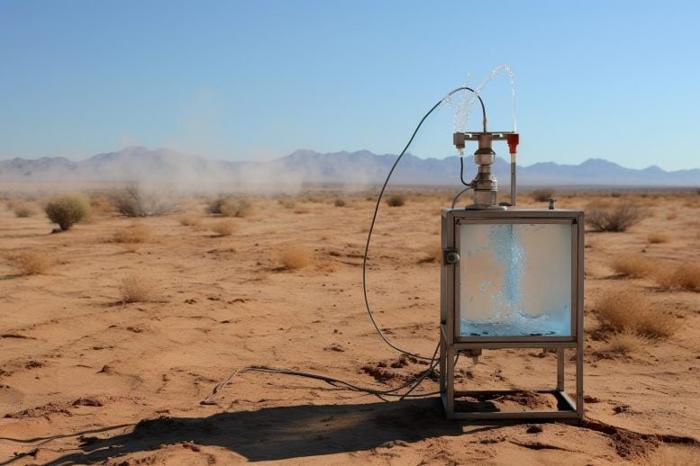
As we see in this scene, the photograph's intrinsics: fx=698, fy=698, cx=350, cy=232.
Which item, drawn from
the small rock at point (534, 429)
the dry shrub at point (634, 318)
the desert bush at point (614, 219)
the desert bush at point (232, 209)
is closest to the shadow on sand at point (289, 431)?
the small rock at point (534, 429)

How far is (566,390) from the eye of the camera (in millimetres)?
5246

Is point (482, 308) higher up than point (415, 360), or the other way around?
point (482, 308)

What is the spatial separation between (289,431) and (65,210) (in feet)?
58.2

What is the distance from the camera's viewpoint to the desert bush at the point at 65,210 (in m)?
20.0

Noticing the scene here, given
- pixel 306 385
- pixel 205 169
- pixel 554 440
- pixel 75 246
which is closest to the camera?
pixel 554 440

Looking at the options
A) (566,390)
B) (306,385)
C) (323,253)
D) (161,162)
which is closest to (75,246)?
(323,253)

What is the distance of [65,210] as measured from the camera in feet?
65.9

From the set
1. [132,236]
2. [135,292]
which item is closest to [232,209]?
[132,236]

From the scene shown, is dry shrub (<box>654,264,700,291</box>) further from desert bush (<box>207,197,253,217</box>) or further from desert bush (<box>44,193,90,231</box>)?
desert bush (<box>207,197,253,217</box>)

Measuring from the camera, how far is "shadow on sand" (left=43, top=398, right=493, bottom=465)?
3955mm

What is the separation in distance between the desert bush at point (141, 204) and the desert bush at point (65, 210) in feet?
17.2

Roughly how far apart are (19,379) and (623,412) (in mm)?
4488

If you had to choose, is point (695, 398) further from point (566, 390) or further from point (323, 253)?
point (323, 253)

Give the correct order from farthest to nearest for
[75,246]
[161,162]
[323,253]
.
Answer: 1. [161,162]
2. [75,246]
3. [323,253]
